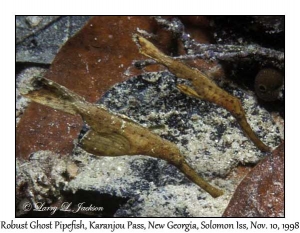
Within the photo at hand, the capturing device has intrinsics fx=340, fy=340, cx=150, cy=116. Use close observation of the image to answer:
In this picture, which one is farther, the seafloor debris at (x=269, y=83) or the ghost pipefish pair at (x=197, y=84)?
the seafloor debris at (x=269, y=83)

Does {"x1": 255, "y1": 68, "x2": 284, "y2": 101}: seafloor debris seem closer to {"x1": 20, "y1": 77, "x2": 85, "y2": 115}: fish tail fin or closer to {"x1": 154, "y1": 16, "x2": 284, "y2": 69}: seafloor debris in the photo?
{"x1": 154, "y1": 16, "x2": 284, "y2": 69}: seafloor debris

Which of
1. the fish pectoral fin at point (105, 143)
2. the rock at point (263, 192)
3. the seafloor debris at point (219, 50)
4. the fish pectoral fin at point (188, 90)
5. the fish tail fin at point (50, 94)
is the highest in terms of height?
the seafloor debris at point (219, 50)

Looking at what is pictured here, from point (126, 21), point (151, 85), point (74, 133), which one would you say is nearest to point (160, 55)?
point (151, 85)

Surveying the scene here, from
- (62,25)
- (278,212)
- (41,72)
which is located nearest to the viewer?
(278,212)

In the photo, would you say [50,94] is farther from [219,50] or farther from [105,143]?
[219,50]

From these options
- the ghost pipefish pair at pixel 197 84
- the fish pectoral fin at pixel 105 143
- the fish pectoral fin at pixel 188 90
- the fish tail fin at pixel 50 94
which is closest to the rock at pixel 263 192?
the ghost pipefish pair at pixel 197 84

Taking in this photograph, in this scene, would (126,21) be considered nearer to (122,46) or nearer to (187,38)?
(122,46)

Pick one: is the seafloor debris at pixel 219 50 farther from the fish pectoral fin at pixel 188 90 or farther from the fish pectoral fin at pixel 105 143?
the fish pectoral fin at pixel 105 143

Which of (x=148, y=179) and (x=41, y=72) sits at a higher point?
(x=41, y=72)
